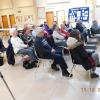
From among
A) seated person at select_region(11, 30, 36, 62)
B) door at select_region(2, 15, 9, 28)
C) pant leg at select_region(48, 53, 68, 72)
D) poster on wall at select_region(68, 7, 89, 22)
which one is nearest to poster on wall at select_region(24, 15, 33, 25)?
door at select_region(2, 15, 9, 28)

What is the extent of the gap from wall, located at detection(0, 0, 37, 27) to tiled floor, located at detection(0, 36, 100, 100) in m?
8.75

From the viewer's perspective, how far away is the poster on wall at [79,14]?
10258 millimetres

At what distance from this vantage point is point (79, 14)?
34.4ft

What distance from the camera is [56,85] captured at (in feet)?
10.5

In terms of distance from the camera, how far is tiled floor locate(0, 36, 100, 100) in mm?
2787

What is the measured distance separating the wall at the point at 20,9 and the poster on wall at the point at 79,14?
2.83 meters

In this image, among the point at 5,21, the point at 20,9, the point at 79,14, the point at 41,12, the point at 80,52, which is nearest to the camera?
the point at 80,52

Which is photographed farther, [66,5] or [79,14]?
[66,5]

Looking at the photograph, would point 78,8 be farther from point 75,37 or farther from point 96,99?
point 96,99

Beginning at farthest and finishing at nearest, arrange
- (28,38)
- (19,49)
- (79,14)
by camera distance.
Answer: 1. (79,14)
2. (28,38)
3. (19,49)

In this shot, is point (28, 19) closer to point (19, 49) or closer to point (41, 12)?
point (41, 12)

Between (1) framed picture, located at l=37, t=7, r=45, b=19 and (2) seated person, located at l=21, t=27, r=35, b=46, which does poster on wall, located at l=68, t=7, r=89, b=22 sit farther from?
(2) seated person, located at l=21, t=27, r=35, b=46

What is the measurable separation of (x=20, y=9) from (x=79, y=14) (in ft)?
15.7

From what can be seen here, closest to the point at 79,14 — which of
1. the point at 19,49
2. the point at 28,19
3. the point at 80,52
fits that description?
the point at 28,19
